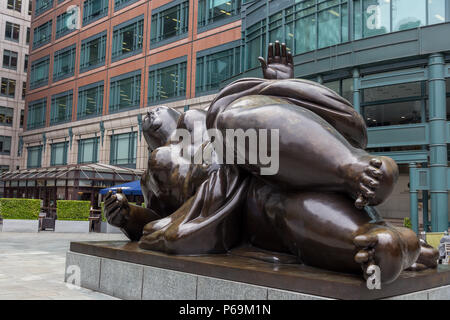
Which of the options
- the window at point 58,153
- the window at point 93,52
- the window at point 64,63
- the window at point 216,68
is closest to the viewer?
the window at point 216,68

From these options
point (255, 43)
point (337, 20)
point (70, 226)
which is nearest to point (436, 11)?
point (337, 20)

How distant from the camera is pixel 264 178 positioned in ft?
10.3

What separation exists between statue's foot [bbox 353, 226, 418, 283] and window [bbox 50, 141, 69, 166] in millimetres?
41781

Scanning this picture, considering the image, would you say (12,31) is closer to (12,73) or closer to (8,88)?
(12,73)

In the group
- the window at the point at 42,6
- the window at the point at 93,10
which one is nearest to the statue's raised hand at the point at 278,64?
the window at the point at 93,10

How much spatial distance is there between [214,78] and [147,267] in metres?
26.3

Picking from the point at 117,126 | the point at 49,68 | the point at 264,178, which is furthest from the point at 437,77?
the point at 49,68

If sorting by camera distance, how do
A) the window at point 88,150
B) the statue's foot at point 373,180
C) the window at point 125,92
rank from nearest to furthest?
1. the statue's foot at point 373,180
2. the window at point 125,92
3. the window at point 88,150

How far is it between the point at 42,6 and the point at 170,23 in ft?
71.7

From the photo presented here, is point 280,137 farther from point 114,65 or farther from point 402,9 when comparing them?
point 114,65

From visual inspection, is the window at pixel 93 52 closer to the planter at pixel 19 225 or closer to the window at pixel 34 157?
the window at pixel 34 157

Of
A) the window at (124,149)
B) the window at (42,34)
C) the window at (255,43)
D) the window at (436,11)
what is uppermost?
the window at (42,34)

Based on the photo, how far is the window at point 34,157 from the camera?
4548cm

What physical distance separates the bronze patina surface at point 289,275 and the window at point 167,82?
2837 cm
